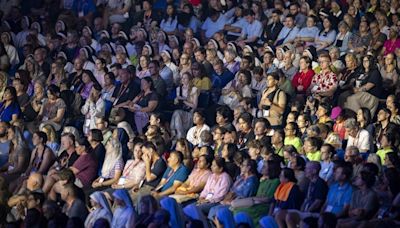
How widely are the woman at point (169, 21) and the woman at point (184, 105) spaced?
279 centimetres

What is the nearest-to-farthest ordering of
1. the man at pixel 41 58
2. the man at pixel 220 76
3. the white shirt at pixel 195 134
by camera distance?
the white shirt at pixel 195 134
the man at pixel 220 76
the man at pixel 41 58

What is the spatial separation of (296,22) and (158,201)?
5.83 m

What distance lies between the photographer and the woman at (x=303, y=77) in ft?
53.1

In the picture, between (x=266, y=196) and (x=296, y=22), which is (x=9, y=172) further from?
(x=296, y=22)

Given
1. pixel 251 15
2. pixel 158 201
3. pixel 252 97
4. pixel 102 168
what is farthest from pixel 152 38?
pixel 158 201

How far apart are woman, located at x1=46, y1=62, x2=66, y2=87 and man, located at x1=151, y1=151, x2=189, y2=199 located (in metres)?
3.87

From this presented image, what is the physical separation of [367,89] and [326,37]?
2.20 m

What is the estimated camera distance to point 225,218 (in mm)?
12195

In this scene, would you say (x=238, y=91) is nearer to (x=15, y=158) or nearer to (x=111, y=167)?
(x=111, y=167)

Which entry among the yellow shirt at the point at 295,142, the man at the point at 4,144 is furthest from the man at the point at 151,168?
the man at the point at 4,144

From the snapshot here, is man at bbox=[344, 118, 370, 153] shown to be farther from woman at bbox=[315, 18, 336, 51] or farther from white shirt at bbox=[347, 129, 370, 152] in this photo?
woman at bbox=[315, 18, 336, 51]

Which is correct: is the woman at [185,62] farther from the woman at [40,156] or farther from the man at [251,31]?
the woman at [40,156]

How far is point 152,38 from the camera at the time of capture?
62.7 ft

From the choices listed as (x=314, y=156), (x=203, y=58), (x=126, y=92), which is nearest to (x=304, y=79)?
(x=203, y=58)
